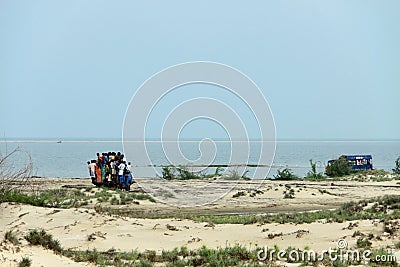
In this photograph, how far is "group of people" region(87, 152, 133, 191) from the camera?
29.7 metres

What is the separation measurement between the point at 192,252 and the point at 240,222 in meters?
5.18

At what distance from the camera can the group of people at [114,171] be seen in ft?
97.6

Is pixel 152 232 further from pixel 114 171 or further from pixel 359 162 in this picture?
pixel 359 162

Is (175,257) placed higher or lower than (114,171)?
lower

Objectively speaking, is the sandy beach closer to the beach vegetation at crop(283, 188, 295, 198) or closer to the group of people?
the beach vegetation at crop(283, 188, 295, 198)

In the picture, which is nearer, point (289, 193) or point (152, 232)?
point (152, 232)

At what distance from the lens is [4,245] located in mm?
11102

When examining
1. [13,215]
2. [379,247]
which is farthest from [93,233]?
[379,247]

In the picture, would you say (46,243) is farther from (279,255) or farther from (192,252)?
(279,255)

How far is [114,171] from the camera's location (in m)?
30.3

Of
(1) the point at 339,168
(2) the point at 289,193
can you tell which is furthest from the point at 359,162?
(2) the point at 289,193

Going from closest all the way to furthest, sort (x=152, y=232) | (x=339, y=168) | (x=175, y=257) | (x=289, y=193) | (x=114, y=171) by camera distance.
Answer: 1. (x=175, y=257)
2. (x=152, y=232)
3. (x=289, y=193)
4. (x=114, y=171)
5. (x=339, y=168)

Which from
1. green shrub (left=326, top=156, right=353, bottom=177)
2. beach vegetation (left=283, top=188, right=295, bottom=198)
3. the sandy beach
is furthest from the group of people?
green shrub (left=326, top=156, right=353, bottom=177)

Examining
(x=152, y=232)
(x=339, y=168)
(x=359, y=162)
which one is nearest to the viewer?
(x=152, y=232)
